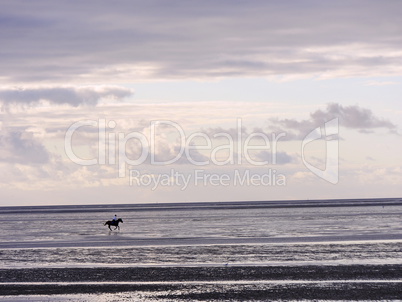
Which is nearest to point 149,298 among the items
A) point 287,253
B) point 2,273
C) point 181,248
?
point 2,273

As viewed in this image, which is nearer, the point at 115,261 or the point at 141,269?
the point at 141,269

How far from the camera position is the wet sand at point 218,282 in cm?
2941

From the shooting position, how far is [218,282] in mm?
33000

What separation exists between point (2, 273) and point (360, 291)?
2001 centimetres

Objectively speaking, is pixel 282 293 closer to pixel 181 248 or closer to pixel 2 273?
pixel 2 273

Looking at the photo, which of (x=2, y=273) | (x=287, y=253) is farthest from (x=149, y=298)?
(x=287, y=253)

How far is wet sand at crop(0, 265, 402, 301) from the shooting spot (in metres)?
29.4

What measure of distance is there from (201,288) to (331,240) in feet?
85.1

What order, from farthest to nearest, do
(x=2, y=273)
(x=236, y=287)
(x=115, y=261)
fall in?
1. (x=115, y=261)
2. (x=2, y=273)
3. (x=236, y=287)

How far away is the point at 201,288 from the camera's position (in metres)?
31.4

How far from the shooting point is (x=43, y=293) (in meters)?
31.0

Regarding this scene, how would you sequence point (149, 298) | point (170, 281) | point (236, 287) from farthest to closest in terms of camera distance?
point (170, 281) → point (236, 287) → point (149, 298)

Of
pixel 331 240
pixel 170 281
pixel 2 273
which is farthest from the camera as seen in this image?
pixel 331 240

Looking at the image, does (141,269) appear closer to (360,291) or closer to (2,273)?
(2,273)
